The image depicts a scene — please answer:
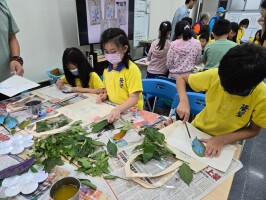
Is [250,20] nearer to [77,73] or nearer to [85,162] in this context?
[77,73]

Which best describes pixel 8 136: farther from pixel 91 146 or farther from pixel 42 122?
pixel 91 146

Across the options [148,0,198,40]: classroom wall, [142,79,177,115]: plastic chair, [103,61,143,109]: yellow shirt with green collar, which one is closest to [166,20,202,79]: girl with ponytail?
[142,79,177,115]: plastic chair

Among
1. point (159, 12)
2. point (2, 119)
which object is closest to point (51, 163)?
point (2, 119)

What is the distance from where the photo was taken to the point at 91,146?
83 centimetres

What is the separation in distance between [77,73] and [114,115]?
73 centimetres

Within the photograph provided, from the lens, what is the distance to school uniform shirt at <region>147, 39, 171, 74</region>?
2496mm

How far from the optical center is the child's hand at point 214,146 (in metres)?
0.79

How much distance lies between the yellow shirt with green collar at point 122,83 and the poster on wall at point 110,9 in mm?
2232

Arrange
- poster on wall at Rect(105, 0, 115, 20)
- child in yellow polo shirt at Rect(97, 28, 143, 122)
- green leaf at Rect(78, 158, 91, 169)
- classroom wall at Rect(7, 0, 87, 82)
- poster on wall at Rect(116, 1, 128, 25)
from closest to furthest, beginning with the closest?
green leaf at Rect(78, 158, 91, 169) → child in yellow polo shirt at Rect(97, 28, 143, 122) → classroom wall at Rect(7, 0, 87, 82) → poster on wall at Rect(105, 0, 115, 20) → poster on wall at Rect(116, 1, 128, 25)

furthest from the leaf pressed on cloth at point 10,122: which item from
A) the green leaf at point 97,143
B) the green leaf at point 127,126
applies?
the green leaf at point 127,126

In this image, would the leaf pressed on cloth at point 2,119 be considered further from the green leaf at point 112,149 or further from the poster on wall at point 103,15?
the poster on wall at point 103,15

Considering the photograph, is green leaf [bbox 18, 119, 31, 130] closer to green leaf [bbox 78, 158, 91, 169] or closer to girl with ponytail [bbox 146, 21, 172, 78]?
green leaf [bbox 78, 158, 91, 169]

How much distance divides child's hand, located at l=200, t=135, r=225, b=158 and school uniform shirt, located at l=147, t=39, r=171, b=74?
178cm

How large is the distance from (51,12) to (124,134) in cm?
266
